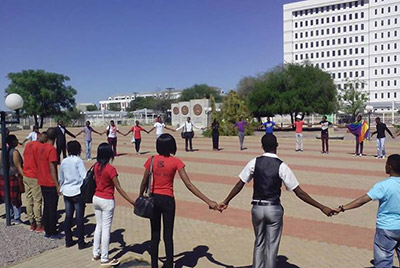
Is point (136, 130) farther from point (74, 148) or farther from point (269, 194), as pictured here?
point (269, 194)

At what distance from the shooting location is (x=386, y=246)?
384 centimetres

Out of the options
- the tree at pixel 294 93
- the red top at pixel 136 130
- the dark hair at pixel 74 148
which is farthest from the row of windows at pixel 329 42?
the dark hair at pixel 74 148

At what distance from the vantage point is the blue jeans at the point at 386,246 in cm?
382

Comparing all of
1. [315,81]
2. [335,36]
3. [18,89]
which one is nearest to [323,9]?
[335,36]

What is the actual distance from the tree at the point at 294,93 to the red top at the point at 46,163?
39440 millimetres

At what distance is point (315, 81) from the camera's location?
148 feet

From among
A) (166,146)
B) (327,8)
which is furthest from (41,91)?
(327,8)

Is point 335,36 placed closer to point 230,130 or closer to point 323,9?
point 323,9

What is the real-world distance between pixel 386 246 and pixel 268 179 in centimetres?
140

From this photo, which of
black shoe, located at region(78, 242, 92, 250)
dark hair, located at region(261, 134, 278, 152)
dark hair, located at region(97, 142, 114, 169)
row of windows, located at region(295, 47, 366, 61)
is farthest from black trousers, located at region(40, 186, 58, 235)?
row of windows, located at region(295, 47, 366, 61)

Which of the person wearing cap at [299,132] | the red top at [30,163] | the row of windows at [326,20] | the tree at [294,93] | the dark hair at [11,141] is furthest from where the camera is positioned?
the row of windows at [326,20]

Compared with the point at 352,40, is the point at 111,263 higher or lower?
lower

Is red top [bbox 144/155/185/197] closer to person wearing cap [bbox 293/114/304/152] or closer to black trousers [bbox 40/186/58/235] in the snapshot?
black trousers [bbox 40/186/58/235]

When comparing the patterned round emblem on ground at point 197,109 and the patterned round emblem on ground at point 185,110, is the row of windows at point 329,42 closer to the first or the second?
the patterned round emblem on ground at point 185,110
